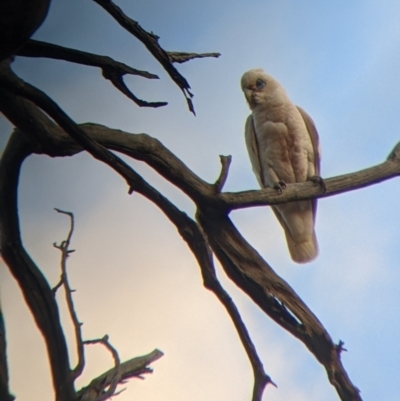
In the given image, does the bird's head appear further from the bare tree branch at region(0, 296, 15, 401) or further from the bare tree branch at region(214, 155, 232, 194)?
the bare tree branch at region(0, 296, 15, 401)

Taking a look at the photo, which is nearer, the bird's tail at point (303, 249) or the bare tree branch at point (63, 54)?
the bare tree branch at point (63, 54)

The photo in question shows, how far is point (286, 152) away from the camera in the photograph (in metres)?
2.38

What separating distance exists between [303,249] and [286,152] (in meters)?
0.38

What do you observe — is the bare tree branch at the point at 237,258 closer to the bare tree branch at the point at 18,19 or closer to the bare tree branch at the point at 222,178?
the bare tree branch at the point at 222,178

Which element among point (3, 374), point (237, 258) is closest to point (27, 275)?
point (3, 374)

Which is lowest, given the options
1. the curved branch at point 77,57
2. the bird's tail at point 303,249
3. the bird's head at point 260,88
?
the curved branch at point 77,57

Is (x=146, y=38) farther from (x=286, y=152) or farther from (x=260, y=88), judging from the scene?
(x=260, y=88)

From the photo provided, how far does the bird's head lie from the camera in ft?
8.10

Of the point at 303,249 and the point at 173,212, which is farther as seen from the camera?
the point at 303,249

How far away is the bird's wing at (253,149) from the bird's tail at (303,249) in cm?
26

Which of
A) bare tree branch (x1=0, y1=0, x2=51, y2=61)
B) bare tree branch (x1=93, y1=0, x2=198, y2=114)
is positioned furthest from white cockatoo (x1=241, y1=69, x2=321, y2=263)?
bare tree branch (x1=0, y1=0, x2=51, y2=61)

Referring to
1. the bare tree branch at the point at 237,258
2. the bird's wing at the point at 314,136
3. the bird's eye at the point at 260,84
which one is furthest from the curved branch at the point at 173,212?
the bird's eye at the point at 260,84

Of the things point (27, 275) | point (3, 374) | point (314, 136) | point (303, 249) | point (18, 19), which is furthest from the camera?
point (314, 136)

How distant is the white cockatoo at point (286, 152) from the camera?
235 cm
